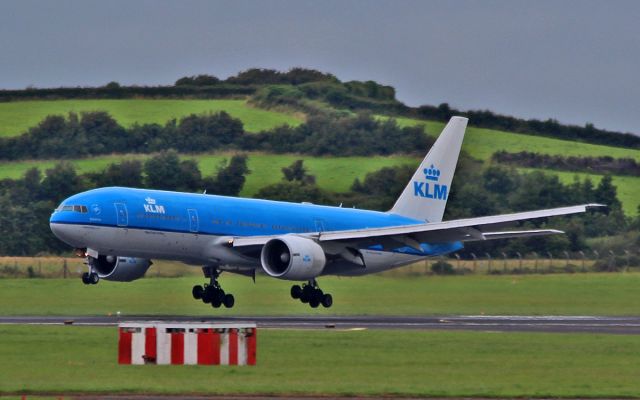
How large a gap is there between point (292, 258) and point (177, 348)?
17.0m

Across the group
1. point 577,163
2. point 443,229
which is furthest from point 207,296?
point 577,163

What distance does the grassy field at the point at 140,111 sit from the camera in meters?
72.8

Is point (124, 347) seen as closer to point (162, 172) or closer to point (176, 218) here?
point (176, 218)

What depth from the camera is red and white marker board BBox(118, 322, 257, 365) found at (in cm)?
2517

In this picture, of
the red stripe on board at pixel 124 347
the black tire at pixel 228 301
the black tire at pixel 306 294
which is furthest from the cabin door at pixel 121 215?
the red stripe on board at pixel 124 347

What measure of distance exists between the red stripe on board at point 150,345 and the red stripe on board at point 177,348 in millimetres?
333

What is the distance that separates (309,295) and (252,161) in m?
22.5

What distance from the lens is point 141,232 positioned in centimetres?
4144

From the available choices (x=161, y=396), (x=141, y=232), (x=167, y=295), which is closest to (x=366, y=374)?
(x=161, y=396)

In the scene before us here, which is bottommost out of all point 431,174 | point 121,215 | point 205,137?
point 121,215

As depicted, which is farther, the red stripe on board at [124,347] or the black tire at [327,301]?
the black tire at [327,301]

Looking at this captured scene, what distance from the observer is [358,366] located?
1026 inches

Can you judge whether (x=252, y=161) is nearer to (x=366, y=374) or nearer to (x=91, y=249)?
(x=91, y=249)

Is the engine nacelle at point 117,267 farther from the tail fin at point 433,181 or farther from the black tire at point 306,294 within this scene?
the tail fin at point 433,181
